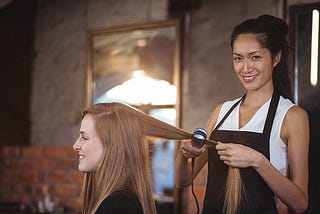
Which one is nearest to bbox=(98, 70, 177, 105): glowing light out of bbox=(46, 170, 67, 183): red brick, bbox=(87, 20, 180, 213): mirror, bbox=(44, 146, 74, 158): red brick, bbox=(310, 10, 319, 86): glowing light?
bbox=(87, 20, 180, 213): mirror

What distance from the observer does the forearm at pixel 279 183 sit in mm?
1878

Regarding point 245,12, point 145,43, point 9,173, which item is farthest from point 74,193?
point 245,12

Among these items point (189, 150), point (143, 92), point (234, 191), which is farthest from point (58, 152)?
point (234, 191)

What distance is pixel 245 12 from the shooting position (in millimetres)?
3127

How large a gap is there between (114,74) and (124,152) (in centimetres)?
194

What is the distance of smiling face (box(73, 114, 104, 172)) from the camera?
1.85 m

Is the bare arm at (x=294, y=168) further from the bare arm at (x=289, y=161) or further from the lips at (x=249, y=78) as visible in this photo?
the lips at (x=249, y=78)

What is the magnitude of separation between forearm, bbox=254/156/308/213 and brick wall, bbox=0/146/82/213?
2.18 metres

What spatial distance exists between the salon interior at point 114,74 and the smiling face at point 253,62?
0.65m

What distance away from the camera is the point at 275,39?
210cm

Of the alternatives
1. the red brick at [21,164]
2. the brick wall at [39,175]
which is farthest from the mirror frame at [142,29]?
the red brick at [21,164]

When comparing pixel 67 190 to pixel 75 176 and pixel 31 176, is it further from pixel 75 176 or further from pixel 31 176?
pixel 31 176

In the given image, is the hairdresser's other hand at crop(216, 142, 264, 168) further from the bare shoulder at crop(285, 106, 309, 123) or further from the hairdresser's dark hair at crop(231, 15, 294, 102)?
the hairdresser's dark hair at crop(231, 15, 294, 102)

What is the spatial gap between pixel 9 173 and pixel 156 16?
1825 millimetres
